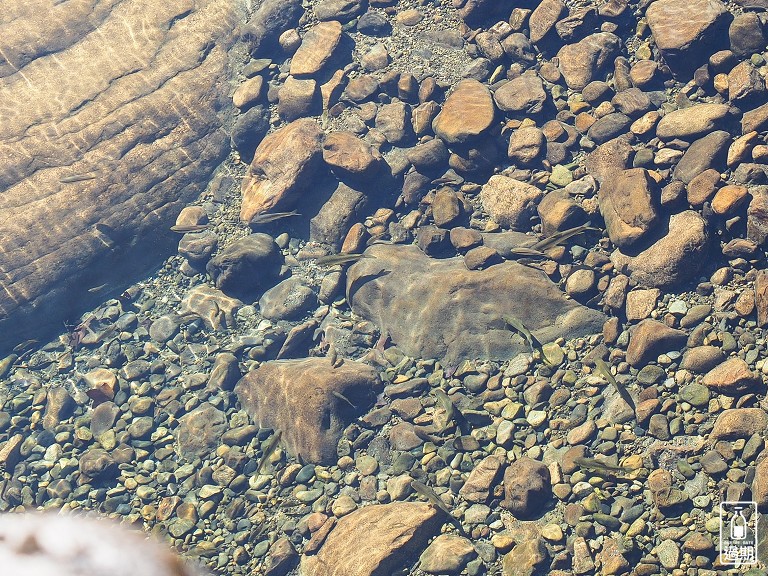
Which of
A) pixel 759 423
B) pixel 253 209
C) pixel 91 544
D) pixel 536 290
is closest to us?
pixel 91 544

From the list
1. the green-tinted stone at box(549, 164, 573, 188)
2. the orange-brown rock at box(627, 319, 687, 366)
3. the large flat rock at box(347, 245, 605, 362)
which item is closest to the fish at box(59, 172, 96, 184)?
the large flat rock at box(347, 245, 605, 362)

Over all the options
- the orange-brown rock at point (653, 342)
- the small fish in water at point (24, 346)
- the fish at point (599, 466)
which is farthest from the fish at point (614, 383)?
the small fish in water at point (24, 346)

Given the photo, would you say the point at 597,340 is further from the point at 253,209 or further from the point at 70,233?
the point at 70,233

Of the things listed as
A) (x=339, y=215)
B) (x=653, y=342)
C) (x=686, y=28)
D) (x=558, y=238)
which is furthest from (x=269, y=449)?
(x=686, y=28)

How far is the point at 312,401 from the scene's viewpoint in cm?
658

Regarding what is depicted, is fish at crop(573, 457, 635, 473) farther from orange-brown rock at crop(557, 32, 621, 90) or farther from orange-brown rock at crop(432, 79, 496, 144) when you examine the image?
orange-brown rock at crop(557, 32, 621, 90)

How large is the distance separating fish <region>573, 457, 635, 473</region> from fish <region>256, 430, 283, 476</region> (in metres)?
3.42

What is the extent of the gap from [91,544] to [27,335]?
25.1 feet

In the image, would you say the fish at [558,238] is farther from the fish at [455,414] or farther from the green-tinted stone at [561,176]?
the fish at [455,414]

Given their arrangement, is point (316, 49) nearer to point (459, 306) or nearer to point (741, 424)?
point (459, 306)

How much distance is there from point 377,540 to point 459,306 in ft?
9.23

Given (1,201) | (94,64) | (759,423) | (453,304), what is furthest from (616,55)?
(1,201)

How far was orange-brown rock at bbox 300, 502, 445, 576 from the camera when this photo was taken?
17.5 ft

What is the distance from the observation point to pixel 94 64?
356 inches
